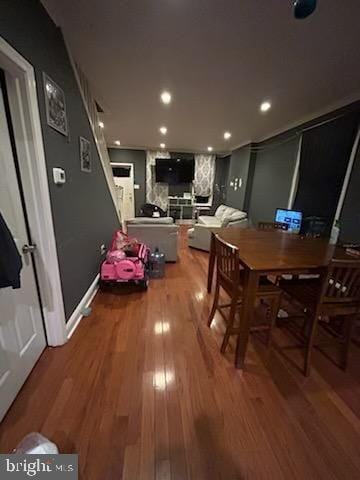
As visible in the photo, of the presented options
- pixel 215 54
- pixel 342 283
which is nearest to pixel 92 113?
pixel 215 54

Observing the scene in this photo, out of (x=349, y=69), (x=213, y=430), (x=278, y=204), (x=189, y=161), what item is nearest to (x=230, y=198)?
(x=189, y=161)

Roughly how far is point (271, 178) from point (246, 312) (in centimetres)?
407

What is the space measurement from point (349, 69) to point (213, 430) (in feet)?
11.4

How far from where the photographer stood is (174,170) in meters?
7.25

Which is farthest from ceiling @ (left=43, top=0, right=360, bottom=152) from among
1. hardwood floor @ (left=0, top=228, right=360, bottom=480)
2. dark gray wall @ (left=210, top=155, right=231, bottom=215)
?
dark gray wall @ (left=210, top=155, right=231, bottom=215)

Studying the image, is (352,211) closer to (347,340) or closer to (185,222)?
(347,340)

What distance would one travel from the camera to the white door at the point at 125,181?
730 cm

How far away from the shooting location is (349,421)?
1268 mm

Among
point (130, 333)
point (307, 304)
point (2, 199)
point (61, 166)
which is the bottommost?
point (130, 333)

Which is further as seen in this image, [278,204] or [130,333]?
[278,204]

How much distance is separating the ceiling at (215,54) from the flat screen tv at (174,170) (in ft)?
11.7

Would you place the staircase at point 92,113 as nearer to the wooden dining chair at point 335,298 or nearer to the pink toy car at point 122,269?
the pink toy car at point 122,269

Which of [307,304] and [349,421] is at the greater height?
[307,304]

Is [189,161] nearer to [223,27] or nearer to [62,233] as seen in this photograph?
[223,27]
